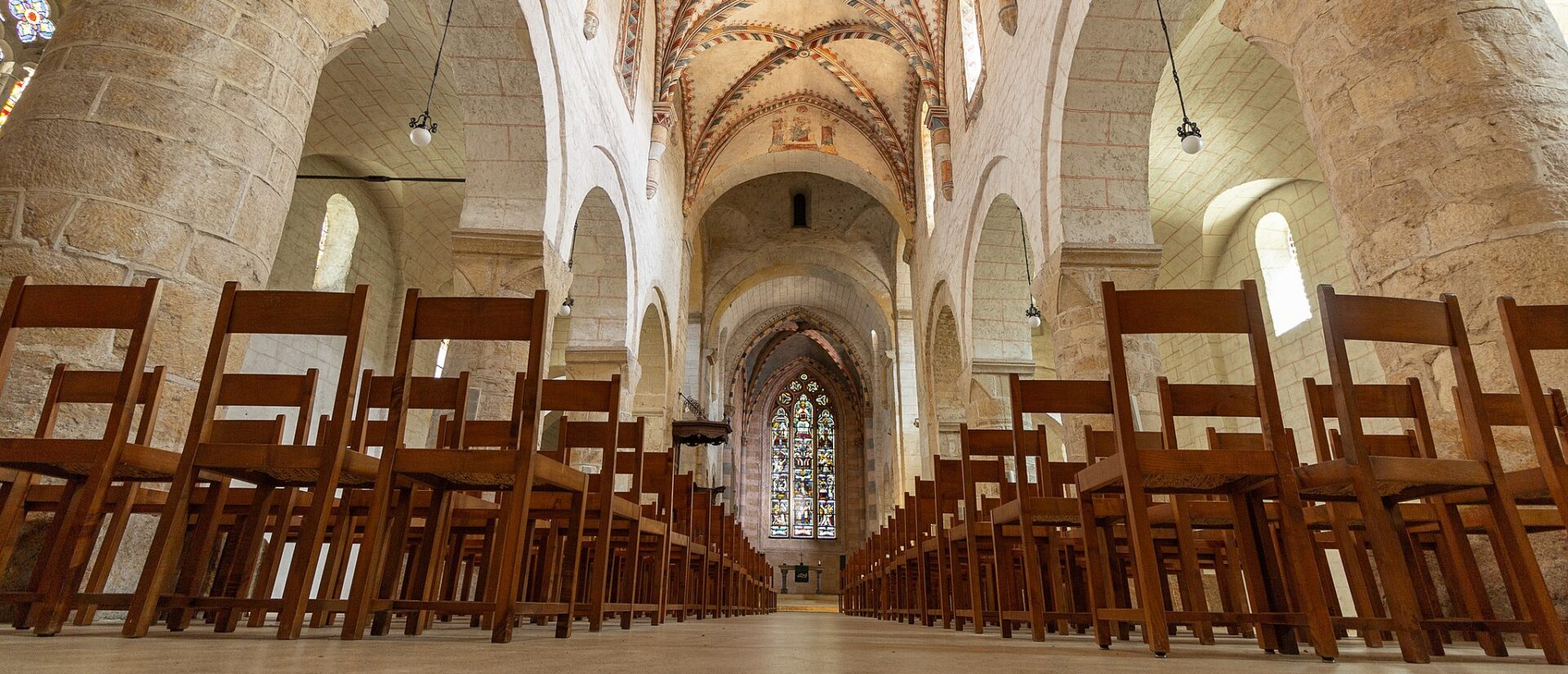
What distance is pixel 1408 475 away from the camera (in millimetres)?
2084

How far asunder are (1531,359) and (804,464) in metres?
24.2

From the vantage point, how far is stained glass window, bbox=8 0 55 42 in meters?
7.97

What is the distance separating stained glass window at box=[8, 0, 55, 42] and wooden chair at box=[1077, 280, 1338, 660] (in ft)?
34.0

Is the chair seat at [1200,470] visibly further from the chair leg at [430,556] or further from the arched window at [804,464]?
the arched window at [804,464]

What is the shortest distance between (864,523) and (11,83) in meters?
20.8

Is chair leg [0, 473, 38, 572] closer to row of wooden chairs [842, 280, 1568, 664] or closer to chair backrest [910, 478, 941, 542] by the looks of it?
row of wooden chairs [842, 280, 1568, 664]

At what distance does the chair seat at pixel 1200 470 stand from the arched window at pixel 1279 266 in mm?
10209

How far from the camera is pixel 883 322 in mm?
17953

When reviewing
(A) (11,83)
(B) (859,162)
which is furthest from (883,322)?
(A) (11,83)

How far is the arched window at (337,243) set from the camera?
460 inches

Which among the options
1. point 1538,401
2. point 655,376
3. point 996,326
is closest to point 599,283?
point 655,376

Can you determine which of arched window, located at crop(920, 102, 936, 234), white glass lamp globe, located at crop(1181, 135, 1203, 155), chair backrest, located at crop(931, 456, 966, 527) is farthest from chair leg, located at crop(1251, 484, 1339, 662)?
arched window, located at crop(920, 102, 936, 234)

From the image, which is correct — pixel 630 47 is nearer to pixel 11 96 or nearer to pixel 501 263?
pixel 501 263

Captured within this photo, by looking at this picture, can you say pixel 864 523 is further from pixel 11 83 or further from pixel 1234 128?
pixel 11 83
